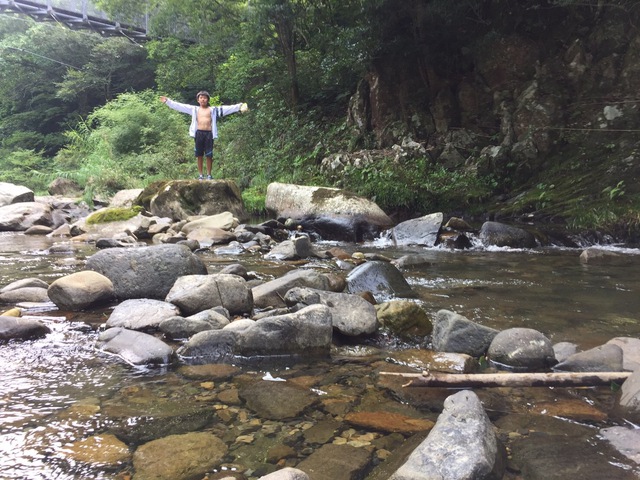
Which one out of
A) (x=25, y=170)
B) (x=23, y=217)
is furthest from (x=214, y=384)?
(x=25, y=170)

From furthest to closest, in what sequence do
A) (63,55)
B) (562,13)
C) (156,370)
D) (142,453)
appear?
(63,55) → (562,13) → (156,370) → (142,453)

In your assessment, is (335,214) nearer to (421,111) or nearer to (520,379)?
(421,111)

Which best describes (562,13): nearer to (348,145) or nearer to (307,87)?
(348,145)

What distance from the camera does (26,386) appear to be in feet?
8.75

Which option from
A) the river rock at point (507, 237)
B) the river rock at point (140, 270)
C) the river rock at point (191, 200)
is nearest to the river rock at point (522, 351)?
the river rock at point (140, 270)

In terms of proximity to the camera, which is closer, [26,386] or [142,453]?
[142,453]

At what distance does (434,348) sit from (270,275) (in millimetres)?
2809

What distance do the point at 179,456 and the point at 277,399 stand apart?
2.25 ft

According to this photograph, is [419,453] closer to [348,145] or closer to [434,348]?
[434,348]

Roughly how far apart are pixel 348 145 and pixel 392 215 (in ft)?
14.0

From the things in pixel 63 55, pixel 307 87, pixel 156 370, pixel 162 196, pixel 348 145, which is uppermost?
pixel 63 55

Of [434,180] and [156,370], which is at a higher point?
[434,180]

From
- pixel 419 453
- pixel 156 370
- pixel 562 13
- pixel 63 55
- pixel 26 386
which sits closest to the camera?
pixel 419 453

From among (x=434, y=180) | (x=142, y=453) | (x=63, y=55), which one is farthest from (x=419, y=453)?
(x=63, y=55)
